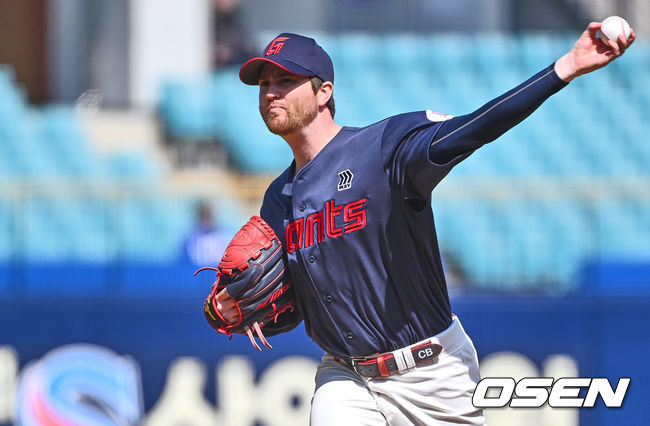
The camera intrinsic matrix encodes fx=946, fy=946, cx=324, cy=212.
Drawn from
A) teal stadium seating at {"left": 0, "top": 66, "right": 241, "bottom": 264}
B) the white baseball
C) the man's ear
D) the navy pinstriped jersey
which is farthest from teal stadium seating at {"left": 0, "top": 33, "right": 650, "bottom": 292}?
the white baseball

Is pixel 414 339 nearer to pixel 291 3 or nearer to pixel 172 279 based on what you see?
pixel 172 279

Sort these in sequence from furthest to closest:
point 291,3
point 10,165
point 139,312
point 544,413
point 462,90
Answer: point 291,3 < point 462,90 < point 10,165 < point 139,312 < point 544,413

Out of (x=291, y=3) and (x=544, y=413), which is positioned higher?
(x=291, y=3)

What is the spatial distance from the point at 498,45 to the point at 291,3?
4052 millimetres

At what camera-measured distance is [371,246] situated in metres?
3.65

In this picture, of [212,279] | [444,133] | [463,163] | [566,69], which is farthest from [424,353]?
[463,163]

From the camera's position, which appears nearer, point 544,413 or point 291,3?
point 544,413

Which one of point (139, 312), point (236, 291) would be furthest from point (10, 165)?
point (236, 291)

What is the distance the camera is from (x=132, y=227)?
7930mm

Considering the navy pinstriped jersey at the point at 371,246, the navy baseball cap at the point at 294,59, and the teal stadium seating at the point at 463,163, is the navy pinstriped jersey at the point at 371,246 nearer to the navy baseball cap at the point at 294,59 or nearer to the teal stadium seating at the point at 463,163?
the navy baseball cap at the point at 294,59

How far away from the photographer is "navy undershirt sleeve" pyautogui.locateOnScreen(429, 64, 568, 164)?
3.15 metres

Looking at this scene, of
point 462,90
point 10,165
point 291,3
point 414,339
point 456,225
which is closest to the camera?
point 414,339

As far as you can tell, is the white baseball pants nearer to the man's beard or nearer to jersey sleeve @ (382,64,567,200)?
jersey sleeve @ (382,64,567,200)

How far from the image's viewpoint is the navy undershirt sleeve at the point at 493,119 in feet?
10.3
